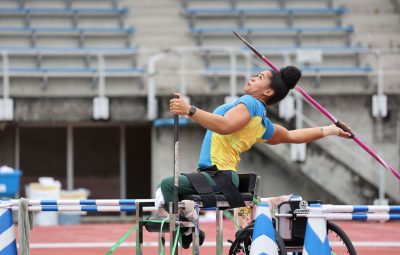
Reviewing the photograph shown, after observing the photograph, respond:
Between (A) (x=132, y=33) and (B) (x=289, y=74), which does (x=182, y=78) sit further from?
(B) (x=289, y=74)

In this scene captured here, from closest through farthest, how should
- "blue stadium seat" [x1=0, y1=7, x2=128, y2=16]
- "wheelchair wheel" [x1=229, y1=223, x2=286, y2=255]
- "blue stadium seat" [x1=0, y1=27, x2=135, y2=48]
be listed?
"wheelchair wheel" [x1=229, y1=223, x2=286, y2=255]
"blue stadium seat" [x1=0, y1=27, x2=135, y2=48]
"blue stadium seat" [x1=0, y1=7, x2=128, y2=16]

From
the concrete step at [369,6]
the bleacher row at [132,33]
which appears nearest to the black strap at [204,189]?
the bleacher row at [132,33]

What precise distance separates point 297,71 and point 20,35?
14375 mm

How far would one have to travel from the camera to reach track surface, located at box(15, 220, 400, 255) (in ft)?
42.4

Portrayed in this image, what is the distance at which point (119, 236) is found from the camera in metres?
15.8

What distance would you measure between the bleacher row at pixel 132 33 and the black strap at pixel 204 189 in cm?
1233

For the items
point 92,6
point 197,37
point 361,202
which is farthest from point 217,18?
point 361,202

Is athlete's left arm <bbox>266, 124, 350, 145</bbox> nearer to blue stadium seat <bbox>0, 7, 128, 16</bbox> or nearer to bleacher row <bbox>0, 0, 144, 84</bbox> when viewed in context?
bleacher row <bbox>0, 0, 144, 84</bbox>

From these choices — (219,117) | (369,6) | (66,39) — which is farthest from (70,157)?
(219,117)

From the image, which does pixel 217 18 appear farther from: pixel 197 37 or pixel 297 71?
pixel 297 71

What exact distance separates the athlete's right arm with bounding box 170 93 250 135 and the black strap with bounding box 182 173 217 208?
15.0 inches

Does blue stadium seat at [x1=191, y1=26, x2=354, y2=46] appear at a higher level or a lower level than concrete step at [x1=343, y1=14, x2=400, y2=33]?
lower

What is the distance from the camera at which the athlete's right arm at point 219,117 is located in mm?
7184

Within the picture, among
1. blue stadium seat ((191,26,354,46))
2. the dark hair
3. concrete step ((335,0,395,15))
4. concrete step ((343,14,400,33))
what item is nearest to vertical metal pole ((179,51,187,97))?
blue stadium seat ((191,26,354,46))
